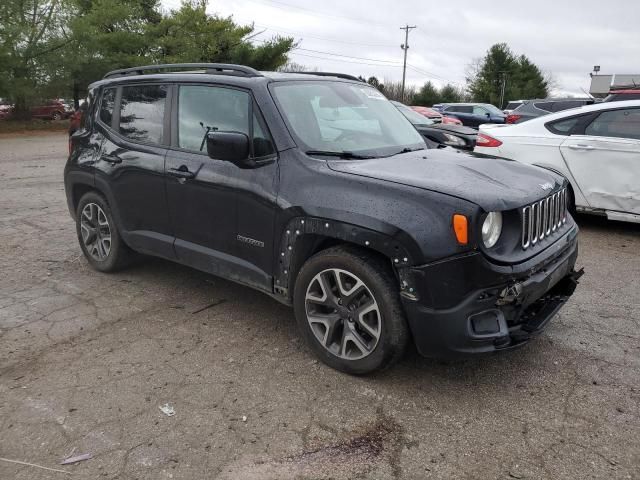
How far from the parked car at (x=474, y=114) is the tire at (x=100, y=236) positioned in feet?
72.8

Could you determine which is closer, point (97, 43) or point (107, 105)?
point (107, 105)

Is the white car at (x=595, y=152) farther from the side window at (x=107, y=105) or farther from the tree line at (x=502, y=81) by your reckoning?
the tree line at (x=502, y=81)

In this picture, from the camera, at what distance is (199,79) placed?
13.4 feet

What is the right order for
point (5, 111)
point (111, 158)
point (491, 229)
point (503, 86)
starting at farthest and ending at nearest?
point (503, 86), point (5, 111), point (111, 158), point (491, 229)

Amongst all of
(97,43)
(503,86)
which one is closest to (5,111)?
(97,43)

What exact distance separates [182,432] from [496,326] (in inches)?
68.1

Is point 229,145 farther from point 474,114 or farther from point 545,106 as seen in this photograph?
point 474,114

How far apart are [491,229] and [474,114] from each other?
85.9ft

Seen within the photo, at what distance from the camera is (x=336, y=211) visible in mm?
3141

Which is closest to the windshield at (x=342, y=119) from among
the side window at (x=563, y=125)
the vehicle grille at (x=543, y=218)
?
the vehicle grille at (x=543, y=218)

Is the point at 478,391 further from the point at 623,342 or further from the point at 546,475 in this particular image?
the point at 623,342

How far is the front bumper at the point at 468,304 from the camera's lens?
2834mm

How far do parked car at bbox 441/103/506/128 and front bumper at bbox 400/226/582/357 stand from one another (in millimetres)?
23259

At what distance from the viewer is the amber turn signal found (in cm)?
280
